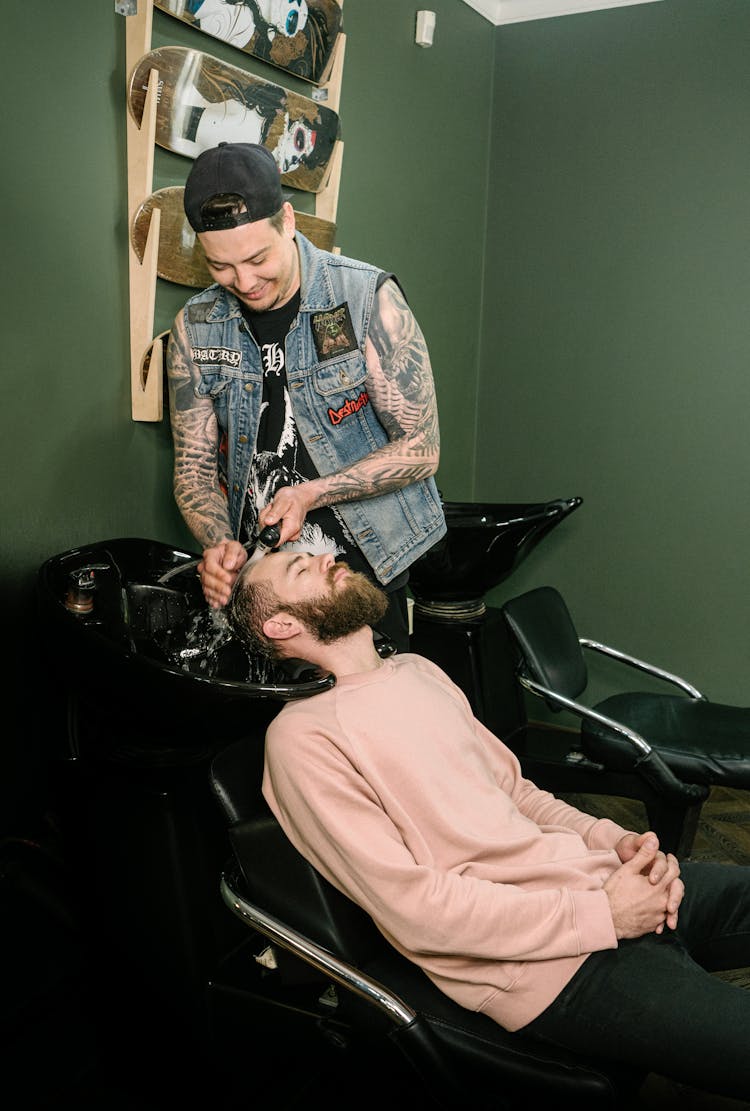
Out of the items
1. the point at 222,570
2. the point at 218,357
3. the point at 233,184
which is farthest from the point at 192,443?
the point at 233,184

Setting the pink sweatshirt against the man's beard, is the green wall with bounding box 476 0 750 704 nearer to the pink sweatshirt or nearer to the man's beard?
the pink sweatshirt

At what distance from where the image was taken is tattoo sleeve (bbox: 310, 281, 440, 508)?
5.98 ft

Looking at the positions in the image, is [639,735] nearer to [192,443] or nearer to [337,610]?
[337,610]

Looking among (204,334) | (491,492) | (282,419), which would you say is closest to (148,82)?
(204,334)

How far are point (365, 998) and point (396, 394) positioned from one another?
3.45ft

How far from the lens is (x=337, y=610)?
59.9 inches

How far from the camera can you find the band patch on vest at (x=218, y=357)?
73.2 inches

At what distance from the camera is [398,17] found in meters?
2.81

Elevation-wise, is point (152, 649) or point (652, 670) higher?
point (152, 649)

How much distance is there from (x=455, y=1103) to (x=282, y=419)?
117 cm

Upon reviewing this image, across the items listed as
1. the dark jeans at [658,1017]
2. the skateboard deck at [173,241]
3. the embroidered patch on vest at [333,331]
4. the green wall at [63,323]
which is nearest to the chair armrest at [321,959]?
the dark jeans at [658,1017]

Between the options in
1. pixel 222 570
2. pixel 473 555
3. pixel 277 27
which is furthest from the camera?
pixel 473 555

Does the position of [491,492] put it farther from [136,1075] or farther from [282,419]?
[136,1075]

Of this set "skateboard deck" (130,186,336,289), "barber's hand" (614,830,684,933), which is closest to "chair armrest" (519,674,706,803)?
"barber's hand" (614,830,684,933)
